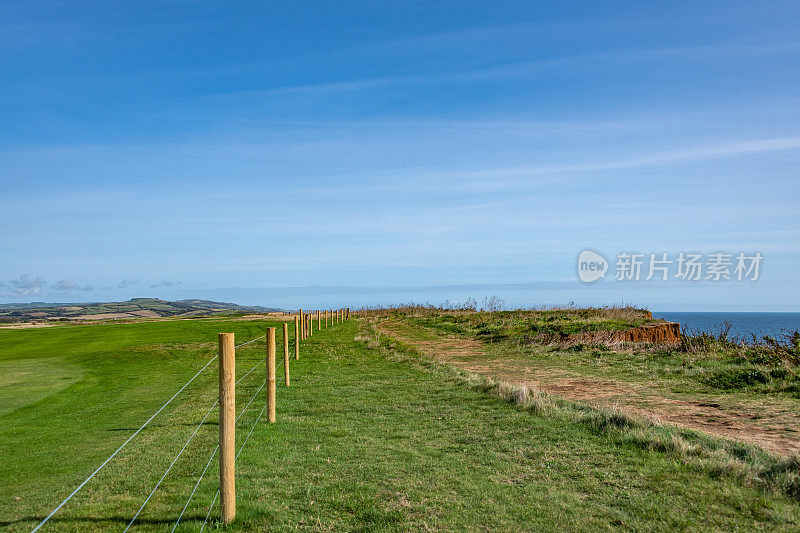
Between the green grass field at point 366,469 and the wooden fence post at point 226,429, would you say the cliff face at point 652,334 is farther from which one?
the wooden fence post at point 226,429

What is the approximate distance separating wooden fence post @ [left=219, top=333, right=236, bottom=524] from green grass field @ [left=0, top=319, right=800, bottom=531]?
23 centimetres

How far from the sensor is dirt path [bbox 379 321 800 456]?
29.8ft

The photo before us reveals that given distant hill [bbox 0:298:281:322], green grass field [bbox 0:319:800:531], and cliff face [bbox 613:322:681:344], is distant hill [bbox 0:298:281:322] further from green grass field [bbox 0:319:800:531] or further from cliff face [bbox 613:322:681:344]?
green grass field [bbox 0:319:800:531]

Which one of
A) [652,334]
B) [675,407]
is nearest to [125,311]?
[652,334]

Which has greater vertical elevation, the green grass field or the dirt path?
the green grass field

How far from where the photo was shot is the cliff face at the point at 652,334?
79.7ft

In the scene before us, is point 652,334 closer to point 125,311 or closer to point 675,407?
point 675,407

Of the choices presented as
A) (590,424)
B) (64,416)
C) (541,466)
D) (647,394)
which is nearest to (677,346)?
(647,394)

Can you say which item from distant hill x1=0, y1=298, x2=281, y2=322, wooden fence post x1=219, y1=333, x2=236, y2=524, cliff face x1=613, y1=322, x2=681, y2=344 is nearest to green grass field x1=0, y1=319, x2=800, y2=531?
wooden fence post x1=219, y1=333, x2=236, y2=524

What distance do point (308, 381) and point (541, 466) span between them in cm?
911

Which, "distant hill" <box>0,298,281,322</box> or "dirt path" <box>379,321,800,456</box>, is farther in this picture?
"distant hill" <box>0,298,281,322</box>

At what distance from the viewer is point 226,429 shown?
533cm

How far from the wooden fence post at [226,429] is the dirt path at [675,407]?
23.1 ft

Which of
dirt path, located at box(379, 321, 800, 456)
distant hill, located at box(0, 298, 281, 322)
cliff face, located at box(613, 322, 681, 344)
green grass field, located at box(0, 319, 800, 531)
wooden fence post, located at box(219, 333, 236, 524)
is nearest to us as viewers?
wooden fence post, located at box(219, 333, 236, 524)
